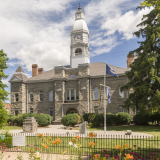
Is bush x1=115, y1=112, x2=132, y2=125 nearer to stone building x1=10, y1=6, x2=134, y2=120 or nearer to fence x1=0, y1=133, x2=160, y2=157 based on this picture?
stone building x1=10, y1=6, x2=134, y2=120

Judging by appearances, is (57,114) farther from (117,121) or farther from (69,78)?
(117,121)

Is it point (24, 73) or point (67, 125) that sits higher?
point (24, 73)

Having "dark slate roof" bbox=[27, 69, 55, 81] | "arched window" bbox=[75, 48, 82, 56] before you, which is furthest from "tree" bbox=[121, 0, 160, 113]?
"dark slate roof" bbox=[27, 69, 55, 81]

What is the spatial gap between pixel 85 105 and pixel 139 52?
524 inches

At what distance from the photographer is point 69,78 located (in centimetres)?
3212

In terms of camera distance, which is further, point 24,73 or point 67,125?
point 24,73

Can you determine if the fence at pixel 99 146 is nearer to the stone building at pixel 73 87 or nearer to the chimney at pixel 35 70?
the stone building at pixel 73 87

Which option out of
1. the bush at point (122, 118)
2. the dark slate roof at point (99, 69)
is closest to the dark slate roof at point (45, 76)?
the dark slate roof at point (99, 69)

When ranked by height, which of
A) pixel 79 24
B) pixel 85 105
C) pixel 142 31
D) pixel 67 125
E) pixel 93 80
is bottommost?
pixel 67 125

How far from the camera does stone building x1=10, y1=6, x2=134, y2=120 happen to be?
98.4ft

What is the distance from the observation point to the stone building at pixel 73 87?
29984mm

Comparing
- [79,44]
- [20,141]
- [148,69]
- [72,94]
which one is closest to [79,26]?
[79,44]

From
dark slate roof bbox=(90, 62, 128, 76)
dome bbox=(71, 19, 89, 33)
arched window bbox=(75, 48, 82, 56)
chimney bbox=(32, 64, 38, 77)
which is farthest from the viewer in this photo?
chimney bbox=(32, 64, 38, 77)

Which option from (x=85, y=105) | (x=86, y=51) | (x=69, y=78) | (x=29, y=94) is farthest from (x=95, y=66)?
(x=29, y=94)
